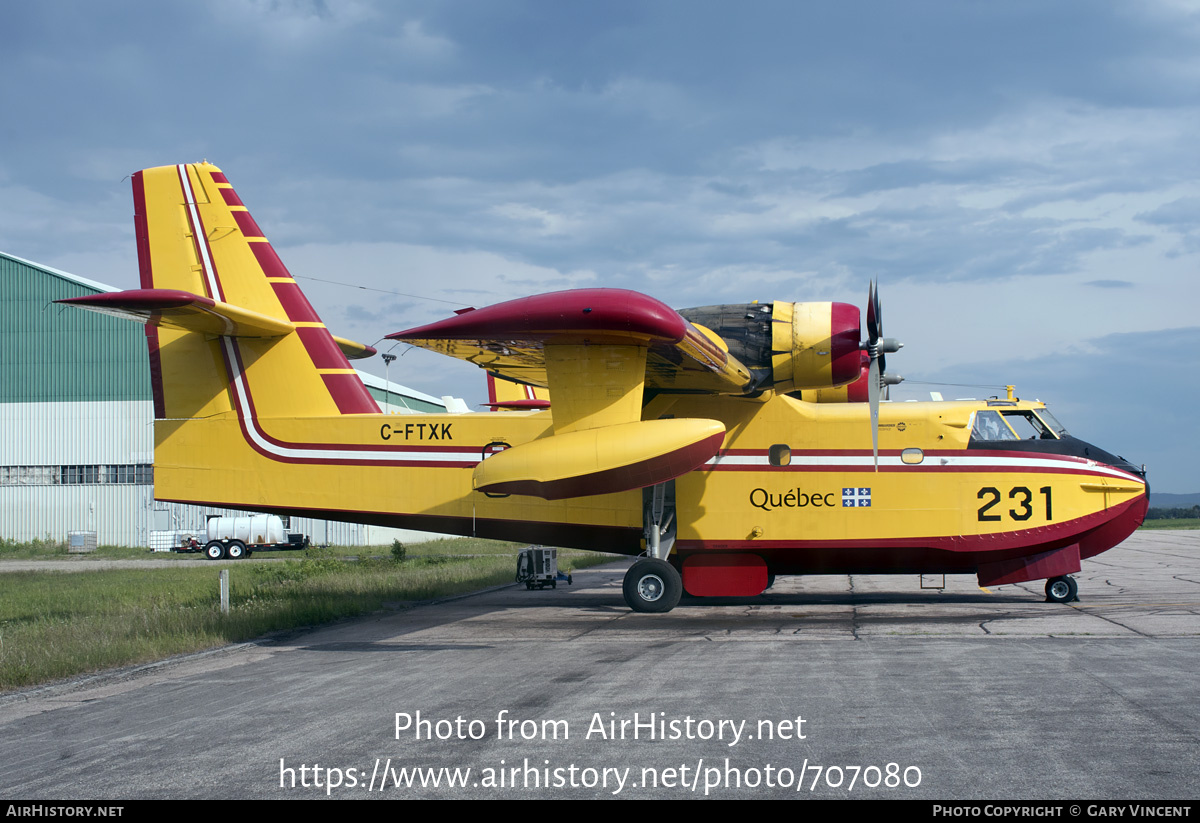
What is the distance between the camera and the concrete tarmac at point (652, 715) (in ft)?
19.9

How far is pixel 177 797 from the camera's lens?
19.2 feet

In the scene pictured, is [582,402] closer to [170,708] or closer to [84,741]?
[170,708]

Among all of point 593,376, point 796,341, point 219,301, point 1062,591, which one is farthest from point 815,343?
point 219,301

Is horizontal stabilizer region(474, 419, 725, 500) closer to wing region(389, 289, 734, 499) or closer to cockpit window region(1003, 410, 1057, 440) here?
wing region(389, 289, 734, 499)

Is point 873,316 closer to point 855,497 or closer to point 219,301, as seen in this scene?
point 855,497

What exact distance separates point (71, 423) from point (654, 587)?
39.6 m

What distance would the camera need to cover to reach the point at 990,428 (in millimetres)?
16469

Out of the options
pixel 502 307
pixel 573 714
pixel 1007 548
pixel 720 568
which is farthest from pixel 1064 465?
pixel 573 714

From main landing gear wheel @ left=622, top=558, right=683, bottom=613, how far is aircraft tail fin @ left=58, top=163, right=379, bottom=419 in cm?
617

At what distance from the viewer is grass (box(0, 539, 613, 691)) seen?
1204 cm

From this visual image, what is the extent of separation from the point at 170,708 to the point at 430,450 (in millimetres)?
7988

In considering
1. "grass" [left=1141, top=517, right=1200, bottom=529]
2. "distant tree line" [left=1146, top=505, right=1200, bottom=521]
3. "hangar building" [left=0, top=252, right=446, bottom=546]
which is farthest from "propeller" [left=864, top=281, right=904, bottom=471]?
"distant tree line" [left=1146, top=505, right=1200, bottom=521]

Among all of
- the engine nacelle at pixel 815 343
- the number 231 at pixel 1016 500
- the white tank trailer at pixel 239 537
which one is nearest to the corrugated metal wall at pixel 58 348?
the white tank trailer at pixel 239 537

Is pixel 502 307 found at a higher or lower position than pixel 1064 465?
higher
